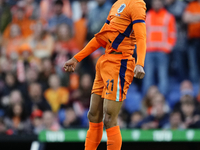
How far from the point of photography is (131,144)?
180 inches

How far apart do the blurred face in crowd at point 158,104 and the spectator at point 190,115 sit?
1.05 feet

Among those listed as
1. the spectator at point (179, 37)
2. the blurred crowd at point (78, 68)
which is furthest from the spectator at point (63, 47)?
the spectator at point (179, 37)

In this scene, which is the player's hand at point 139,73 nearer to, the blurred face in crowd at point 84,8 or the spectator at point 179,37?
the spectator at point 179,37

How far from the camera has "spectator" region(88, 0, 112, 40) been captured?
5.33 m

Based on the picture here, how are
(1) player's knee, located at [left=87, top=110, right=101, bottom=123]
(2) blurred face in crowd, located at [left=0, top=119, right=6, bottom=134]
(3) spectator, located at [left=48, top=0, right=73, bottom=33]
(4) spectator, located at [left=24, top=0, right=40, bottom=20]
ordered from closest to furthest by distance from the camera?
(1) player's knee, located at [left=87, top=110, right=101, bottom=123]
(2) blurred face in crowd, located at [left=0, top=119, right=6, bottom=134]
(3) spectator, located at [left=48, top=0, right=73, bottom=33]
(4) spectator, located at [left=24, top=0, right=40, bottom=20]

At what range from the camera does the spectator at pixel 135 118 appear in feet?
15.6

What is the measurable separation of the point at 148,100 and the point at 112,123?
8.42 feet

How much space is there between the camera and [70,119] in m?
4.90

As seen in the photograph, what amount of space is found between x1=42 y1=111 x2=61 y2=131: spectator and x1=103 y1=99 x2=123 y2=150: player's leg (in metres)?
2.53

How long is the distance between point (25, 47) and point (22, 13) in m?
0.72

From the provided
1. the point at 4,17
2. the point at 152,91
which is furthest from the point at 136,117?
the point at 4,17

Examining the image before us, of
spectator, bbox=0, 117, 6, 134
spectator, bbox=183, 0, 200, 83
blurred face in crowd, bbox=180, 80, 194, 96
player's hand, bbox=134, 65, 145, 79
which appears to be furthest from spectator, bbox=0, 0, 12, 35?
player's hand, bbox=134, 65, 145, 79

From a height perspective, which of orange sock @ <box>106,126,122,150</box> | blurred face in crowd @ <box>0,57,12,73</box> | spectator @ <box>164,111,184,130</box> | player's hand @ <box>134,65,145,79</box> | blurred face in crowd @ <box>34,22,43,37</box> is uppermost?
blurred face in crowd @ <box>34,22,43,37</box>

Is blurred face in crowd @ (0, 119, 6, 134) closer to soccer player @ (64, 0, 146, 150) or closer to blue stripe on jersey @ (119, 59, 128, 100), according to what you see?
soccer player @ (64, 0, 146, 150)
